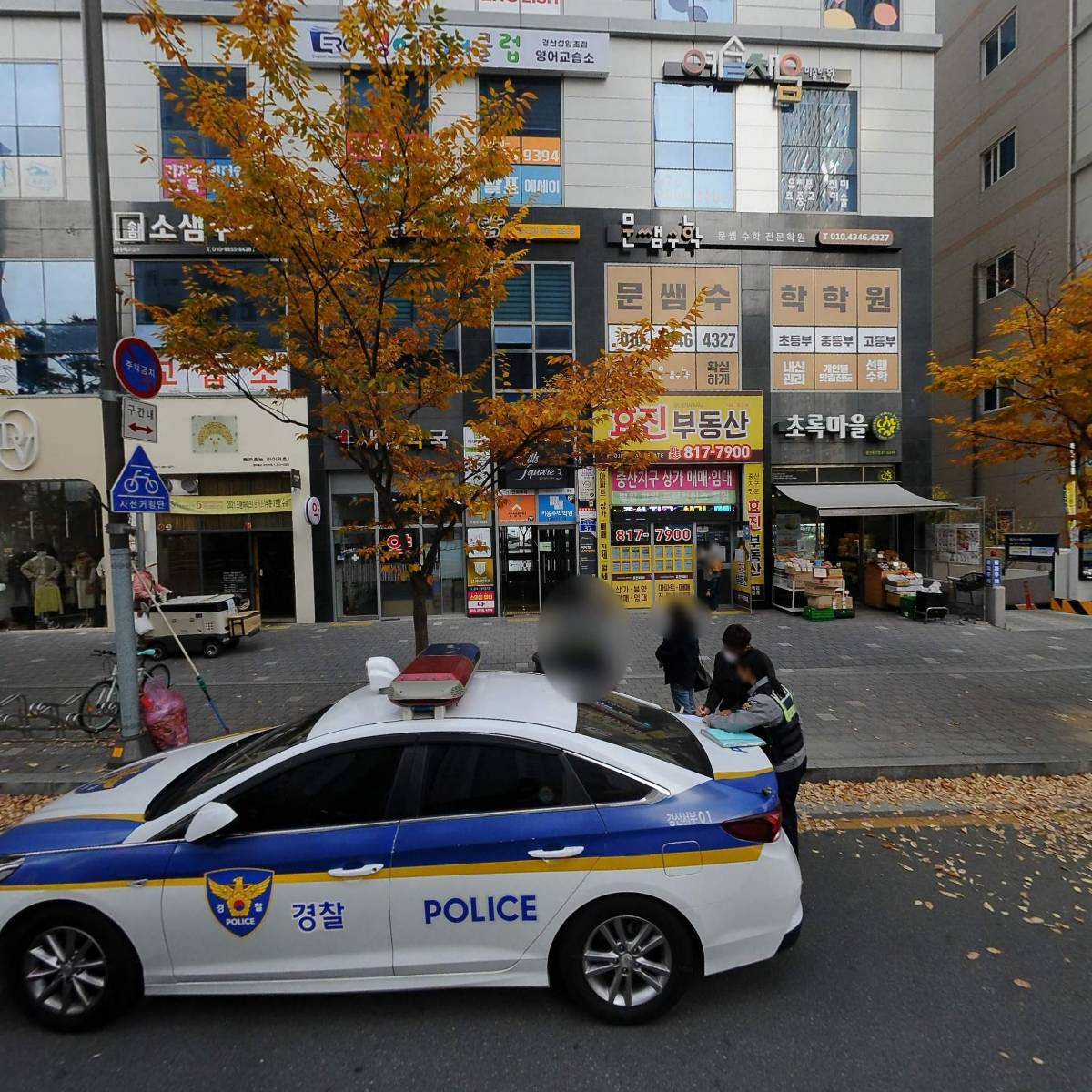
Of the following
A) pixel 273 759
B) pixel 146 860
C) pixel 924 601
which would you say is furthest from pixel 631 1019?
pixel 924 601

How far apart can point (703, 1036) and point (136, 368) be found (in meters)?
6.34

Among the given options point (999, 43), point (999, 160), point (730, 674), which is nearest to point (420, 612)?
point (730, 674)

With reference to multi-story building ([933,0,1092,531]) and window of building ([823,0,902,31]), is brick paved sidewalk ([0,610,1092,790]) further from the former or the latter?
window of building ([823,0,902,31])

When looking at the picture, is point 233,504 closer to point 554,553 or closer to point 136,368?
point 554,553

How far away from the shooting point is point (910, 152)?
15.7m

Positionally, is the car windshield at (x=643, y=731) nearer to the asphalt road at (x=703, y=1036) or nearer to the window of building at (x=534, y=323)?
the asphalt road at (x=703, y=1036)

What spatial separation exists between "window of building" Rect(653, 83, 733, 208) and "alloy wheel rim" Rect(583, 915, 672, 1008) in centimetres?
1607

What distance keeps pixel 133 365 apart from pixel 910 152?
18.2 meters

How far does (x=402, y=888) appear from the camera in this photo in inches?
108

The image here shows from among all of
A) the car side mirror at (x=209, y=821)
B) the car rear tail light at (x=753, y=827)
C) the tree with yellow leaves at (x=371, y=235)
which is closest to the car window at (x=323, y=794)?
the car side mirror at (x=209, y=821)

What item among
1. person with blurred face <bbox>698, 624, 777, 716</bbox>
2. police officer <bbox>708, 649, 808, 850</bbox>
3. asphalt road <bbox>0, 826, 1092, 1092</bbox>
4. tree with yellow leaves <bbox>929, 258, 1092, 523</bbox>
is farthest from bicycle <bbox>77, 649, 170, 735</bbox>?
tree with yellow leaves <bbox>929, 258, 1092, 523</bbox>

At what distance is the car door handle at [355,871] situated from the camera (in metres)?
2.73

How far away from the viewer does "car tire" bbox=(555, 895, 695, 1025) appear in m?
2.78

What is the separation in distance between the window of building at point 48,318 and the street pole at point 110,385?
10.3 metres
